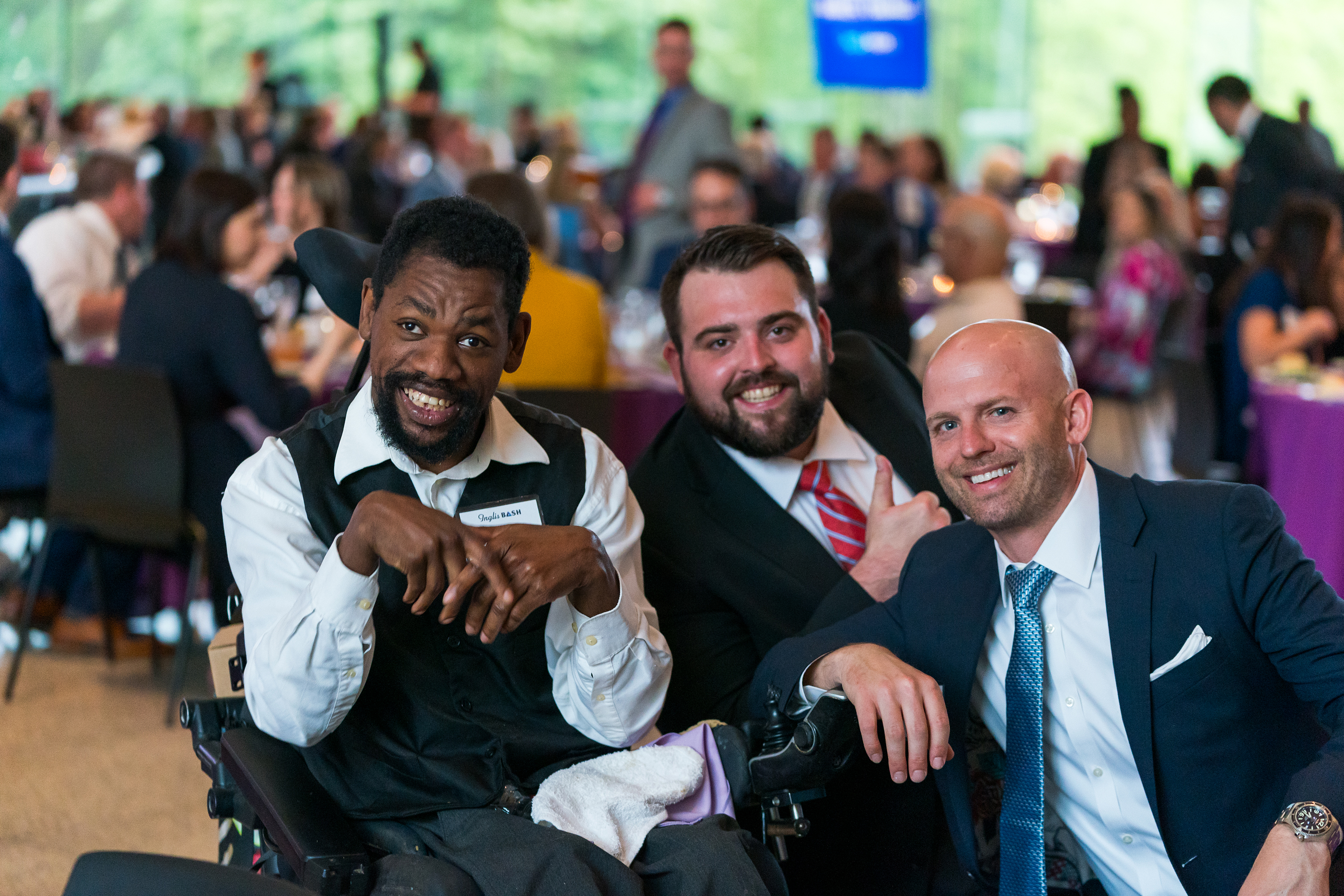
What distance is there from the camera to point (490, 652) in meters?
1.84

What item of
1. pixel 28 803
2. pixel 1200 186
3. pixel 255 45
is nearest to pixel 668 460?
pixel 28 803

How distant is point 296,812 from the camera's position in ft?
5.33

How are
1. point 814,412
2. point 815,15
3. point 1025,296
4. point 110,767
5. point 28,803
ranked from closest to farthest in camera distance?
1. point 814,412
2. point 28,803
3. point 110,767
4. point 1025,296
5. point 815,15

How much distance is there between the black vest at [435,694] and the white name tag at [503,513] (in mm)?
67

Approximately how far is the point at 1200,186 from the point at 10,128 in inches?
352

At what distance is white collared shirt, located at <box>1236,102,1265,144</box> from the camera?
7188mm

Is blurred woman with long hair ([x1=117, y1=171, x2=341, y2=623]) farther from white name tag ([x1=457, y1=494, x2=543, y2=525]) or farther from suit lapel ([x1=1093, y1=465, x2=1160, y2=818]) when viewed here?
suit lapel ([x1=1093, y1=465, x2=1160, y2=818])

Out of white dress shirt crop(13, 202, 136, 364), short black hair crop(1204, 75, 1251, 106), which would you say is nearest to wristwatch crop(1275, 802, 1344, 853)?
white dress shirt crop(13, 202, 136, 364)

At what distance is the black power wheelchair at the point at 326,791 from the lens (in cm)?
159

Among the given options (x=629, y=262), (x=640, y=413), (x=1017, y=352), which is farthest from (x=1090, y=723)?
(x=629, y=262)

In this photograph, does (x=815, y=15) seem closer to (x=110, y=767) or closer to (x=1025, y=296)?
(x=1025, y=296)

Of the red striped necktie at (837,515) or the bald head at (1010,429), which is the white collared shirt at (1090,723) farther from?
the red striped necktie at (837,515)

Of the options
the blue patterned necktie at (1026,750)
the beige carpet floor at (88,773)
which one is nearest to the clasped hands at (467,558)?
the blue patterned necktie at (1026,750)

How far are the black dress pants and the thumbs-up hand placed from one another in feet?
1.77
